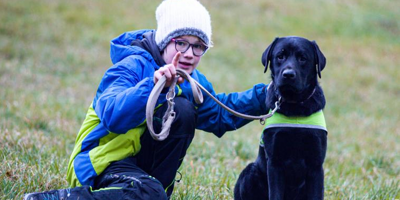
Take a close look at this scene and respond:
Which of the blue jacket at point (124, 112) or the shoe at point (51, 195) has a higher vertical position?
the blue jacket at point (124, 112)

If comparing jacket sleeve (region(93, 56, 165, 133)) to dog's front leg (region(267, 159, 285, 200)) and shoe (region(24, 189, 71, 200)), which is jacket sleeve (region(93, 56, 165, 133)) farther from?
dog's front leg (region(267, 159, 285, 200))

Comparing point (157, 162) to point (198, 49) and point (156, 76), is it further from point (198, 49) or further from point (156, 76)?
point (198, 49)

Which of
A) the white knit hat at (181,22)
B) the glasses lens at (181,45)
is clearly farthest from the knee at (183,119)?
the white knit hat at (181,22)

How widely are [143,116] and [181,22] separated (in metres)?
0.76

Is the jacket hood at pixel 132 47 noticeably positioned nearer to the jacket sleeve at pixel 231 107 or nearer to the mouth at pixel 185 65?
the mouth at pixel 185 65

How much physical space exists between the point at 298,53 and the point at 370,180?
2.38 meters

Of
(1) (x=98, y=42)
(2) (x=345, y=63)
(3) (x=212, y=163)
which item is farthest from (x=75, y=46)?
(3) (x=212, y=163)

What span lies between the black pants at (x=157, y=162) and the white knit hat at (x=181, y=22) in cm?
47

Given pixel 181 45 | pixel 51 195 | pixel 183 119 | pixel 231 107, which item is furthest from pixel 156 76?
pixel 51 195

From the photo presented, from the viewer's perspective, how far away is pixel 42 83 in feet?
31.8

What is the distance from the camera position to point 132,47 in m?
3.35

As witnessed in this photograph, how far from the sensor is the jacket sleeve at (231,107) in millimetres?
3521

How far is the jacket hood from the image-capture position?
3.33 m

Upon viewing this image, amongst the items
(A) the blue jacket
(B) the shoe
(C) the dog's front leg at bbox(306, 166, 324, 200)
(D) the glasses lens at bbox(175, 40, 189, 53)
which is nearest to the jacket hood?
(A) the blue jacket
